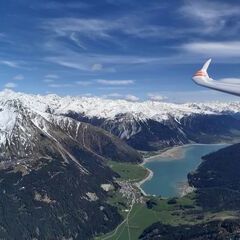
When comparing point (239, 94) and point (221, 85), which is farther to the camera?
point (221, 85)

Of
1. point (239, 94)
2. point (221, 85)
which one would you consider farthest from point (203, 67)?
point (239, 94)

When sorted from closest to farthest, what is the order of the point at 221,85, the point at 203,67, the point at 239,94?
the point at 239,94 < the point at 221,85 < the point at 203,67

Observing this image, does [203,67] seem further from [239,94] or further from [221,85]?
[239,94]

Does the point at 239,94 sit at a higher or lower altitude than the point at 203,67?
lower

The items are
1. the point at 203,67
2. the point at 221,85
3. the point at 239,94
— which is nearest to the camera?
the point at 239,94

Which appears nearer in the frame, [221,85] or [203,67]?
[221,85]

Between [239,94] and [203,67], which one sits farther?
[203,67]
